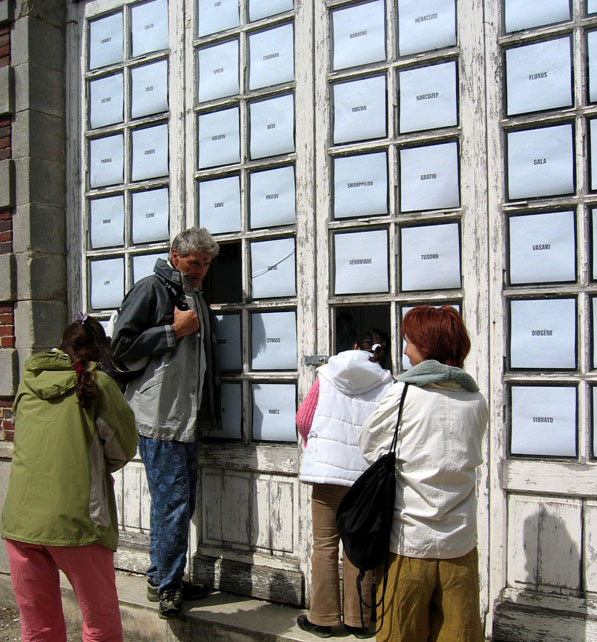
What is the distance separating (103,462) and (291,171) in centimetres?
205

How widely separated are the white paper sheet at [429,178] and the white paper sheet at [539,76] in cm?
39

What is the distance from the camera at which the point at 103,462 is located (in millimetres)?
3318

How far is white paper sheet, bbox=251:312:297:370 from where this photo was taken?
4.38m

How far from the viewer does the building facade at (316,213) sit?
11.7 ft

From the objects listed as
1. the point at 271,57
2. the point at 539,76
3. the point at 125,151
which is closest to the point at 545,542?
the point at 539,76

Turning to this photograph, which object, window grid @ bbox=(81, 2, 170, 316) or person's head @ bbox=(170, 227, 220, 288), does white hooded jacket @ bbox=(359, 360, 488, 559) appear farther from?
window grid @ bbox=(81, 2, 170, 316)

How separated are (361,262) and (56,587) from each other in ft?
7.37

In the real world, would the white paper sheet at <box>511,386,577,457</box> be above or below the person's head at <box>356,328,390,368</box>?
below

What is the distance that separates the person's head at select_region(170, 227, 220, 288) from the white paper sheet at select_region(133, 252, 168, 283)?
68 cm

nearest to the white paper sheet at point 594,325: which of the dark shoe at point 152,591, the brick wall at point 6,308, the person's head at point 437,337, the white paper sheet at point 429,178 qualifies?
the white paper sheet at point 429,178

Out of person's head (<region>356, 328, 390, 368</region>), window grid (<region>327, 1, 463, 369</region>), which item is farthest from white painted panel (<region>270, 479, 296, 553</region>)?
person's head (<region>356, 328, 390, 368</region>)

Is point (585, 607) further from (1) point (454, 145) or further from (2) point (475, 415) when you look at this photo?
(1) point (454, 145)

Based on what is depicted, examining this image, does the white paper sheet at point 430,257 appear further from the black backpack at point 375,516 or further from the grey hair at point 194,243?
the black backpack at point 375,516

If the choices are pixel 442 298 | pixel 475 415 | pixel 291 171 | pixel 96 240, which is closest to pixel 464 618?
pixel 475 415
